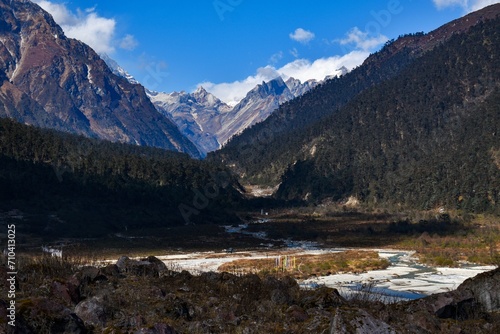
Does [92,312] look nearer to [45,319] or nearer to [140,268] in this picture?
[45,319]

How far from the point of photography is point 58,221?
86.9 metres

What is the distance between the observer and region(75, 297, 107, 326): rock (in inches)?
481

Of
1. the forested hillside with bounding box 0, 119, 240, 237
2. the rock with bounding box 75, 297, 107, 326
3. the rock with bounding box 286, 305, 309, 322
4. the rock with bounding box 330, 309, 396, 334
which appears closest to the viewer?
the rock with bounding box 330, 309, 396, 334

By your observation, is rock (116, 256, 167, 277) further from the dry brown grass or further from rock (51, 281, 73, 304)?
the dry brown grass

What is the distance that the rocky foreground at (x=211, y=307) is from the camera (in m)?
11.2

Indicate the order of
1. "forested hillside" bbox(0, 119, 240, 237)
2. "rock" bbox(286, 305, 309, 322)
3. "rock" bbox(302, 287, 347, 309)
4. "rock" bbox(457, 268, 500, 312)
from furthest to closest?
"forested hillside" bbox(0, 119, 240, 237)
"rock" bbox(457, 268, 500, 312)
"rock" bbox(302, 287, 347, 309)
"rock" bbox(286, 305, 309, 322)

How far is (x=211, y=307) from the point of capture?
47.7 ft

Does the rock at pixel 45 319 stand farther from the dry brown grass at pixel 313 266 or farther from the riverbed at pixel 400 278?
the dry brown grass at pixel 313 266

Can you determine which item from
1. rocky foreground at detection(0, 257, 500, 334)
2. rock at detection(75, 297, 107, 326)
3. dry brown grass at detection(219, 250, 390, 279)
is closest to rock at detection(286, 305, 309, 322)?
rocky foreground at detection(0, 257, 500, 334)

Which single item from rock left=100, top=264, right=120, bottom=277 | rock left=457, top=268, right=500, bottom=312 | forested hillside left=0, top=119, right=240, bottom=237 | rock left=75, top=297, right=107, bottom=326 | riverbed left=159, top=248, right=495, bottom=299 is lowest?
riverbed left=159, top=248, right=495, bottom=299

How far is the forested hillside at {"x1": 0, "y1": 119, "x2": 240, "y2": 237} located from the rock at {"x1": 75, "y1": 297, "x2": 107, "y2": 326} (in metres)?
→ 73.3

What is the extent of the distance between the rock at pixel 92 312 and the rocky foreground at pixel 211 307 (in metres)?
0.02

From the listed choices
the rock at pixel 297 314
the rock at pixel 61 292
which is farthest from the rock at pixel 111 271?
the rock at pixel 297 314

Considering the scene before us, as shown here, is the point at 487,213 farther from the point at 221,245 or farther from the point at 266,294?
the point at 266,294
